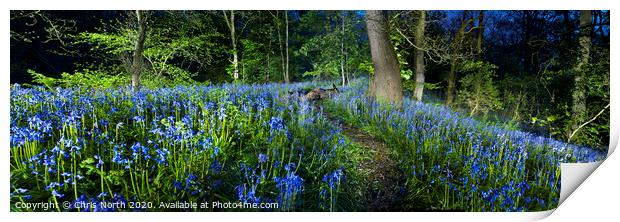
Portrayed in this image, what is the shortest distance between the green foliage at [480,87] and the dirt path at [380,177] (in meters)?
1.07

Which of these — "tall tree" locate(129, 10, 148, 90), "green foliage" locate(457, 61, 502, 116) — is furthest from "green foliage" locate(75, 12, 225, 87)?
"green foliage" locate(457, 61, 502, 116)

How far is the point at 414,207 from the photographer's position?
2.30 meters

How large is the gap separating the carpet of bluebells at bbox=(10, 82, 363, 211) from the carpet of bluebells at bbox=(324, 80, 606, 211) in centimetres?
51

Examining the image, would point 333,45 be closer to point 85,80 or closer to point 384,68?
point 384,68

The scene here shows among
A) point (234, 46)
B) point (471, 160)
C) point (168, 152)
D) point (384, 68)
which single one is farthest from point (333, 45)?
point (168, 152)

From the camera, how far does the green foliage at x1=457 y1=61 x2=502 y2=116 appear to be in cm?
294

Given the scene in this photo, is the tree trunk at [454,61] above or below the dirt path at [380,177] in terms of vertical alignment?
above

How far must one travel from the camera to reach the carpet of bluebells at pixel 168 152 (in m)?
1.99

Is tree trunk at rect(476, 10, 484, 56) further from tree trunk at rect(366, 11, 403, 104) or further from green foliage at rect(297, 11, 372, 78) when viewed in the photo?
green foliage at rect(297, 11, 372, 78)

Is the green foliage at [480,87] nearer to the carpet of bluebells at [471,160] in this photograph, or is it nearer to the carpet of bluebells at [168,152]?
the carpet of bluebells at [471,160]

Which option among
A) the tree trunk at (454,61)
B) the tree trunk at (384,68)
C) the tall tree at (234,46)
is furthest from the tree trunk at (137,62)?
the tree trunk at (454,61)

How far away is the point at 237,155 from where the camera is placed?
7.88 ft

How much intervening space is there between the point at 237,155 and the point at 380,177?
43.7 inches
